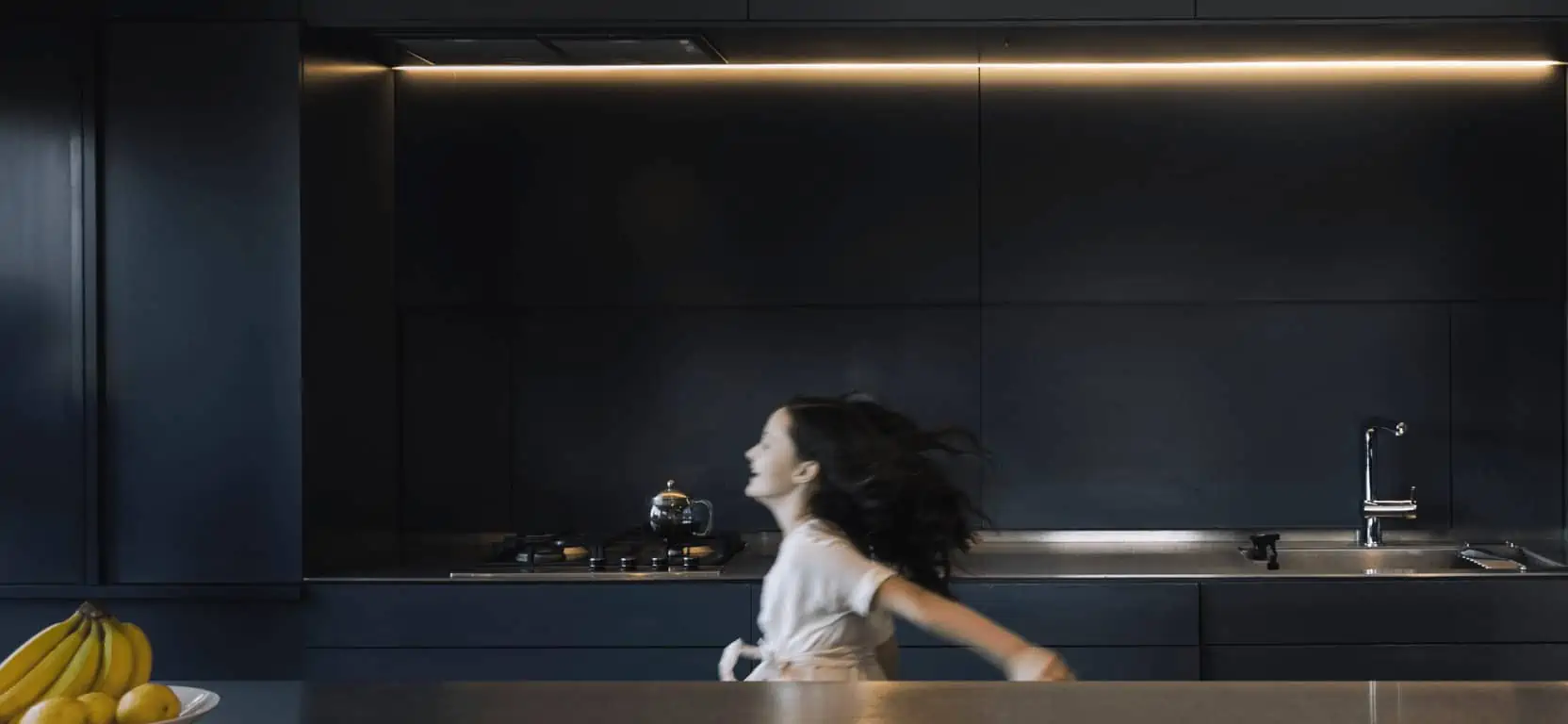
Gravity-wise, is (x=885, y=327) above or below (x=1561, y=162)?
below

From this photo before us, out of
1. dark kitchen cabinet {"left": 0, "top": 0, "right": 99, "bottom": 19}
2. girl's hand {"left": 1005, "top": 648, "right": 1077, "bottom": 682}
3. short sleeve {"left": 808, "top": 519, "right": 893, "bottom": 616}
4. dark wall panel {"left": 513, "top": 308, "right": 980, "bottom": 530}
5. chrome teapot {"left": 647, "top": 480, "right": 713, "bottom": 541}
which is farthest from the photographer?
dark wall panel {"left": 513, "top": 308, "right": 980, "bottom": 530}

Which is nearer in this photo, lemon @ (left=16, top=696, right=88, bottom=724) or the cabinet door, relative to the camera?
lemon @ (left=16, top=696, right=88, bottom=724)

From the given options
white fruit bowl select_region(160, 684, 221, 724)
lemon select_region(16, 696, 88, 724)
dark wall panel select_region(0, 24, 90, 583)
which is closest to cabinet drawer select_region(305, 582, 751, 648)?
dark wall panel select_region(0, 24, 90, 583)

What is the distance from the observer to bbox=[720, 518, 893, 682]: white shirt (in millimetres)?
Answer: 2279

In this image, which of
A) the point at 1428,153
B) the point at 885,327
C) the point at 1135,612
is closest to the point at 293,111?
the point at 885,327

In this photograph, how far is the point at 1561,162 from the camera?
13.3 ft

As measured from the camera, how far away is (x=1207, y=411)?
4.17 meters

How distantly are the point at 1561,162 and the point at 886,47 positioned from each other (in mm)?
1777

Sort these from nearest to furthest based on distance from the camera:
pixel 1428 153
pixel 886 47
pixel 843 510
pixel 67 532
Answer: pixel 843 510
pixel 67 532
pixel 886 47
pixel 1428 153

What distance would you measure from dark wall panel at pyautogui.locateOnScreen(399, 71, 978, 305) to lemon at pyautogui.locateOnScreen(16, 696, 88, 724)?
8.96ft

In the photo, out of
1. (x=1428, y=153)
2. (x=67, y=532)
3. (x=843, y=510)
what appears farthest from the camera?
(x=1428, y=153)

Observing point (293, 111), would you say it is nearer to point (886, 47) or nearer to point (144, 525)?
point (144, 525)

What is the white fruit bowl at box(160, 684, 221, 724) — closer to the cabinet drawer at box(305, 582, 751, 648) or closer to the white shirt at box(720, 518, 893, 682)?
the white shirt at box(720, 518, 893, 682)

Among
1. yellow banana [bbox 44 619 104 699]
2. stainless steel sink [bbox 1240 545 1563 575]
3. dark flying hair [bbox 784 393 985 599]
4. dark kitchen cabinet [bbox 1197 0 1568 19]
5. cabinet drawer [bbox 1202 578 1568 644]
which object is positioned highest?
dark kitchen cabinet [bbox 1197 0 1568 19]
